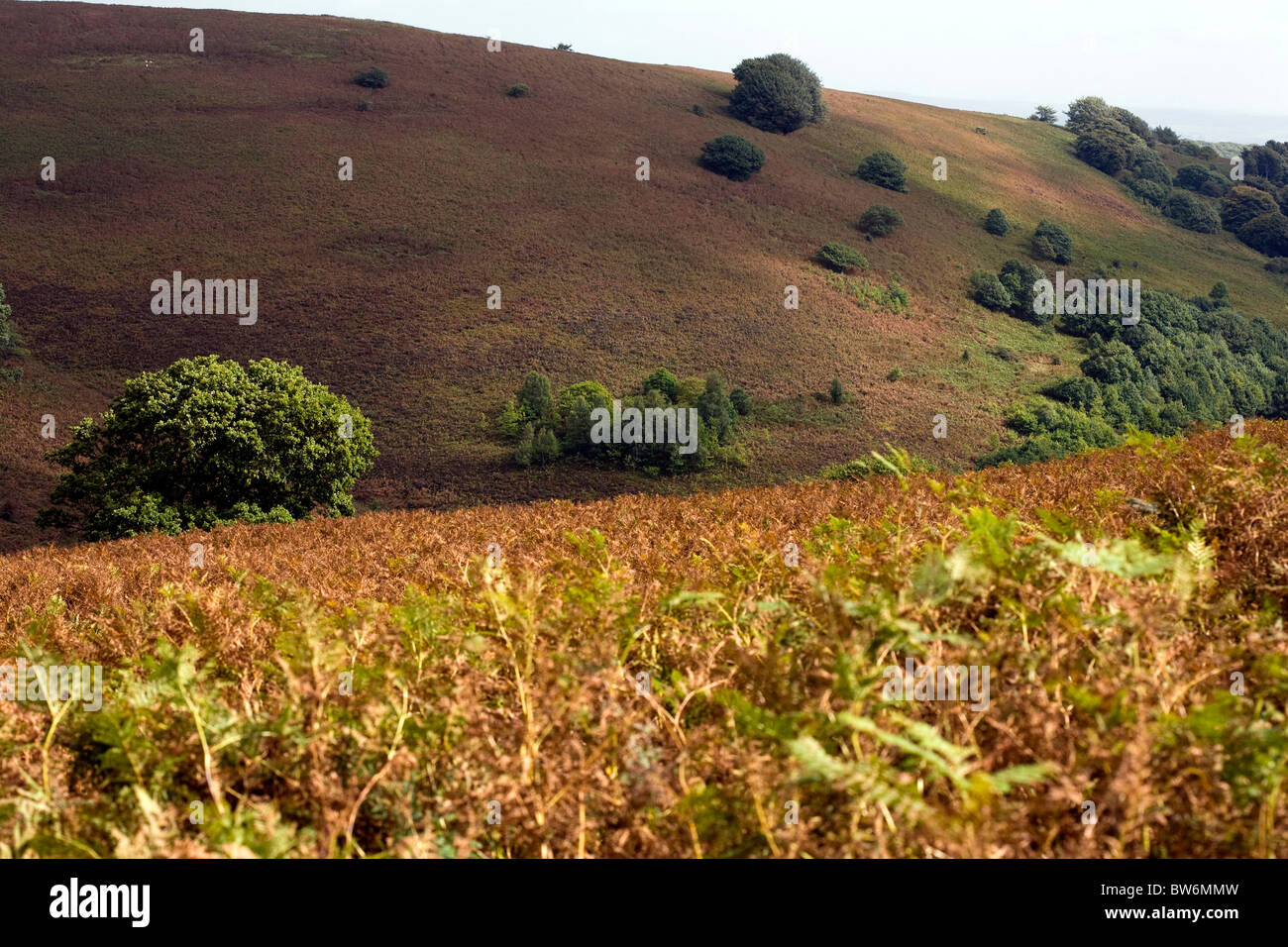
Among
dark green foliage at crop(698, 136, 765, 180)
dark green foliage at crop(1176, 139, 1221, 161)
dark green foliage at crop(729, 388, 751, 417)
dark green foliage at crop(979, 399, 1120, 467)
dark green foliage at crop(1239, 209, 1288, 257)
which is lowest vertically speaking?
dark green foliage at crop(979, 399, 1120, 467)

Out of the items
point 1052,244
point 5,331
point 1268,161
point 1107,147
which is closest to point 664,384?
point 5,331

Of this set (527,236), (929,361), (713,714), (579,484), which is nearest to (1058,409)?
(929,361)

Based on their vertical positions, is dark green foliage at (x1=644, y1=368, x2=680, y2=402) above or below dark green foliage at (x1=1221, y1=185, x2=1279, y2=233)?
below

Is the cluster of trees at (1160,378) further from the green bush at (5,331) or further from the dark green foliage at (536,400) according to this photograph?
the green bush at (5,331)

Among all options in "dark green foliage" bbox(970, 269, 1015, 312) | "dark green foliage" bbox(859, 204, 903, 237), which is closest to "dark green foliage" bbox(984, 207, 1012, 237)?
"dark green foliage" bbox(859, 204, 903, 237)

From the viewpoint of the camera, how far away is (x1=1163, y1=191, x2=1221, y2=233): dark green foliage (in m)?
73.2

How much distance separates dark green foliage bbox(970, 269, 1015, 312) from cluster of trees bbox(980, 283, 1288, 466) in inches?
135

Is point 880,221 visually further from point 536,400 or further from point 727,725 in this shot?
point 727,725

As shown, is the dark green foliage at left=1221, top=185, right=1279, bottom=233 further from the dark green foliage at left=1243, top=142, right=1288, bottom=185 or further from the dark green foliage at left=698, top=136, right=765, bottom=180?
the dark green foliage at left=698, top=136, right=765, bottom=180

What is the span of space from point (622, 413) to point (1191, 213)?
59.9 m

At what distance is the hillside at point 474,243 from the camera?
37875mm

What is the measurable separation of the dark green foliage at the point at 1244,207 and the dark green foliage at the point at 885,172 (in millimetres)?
29844
